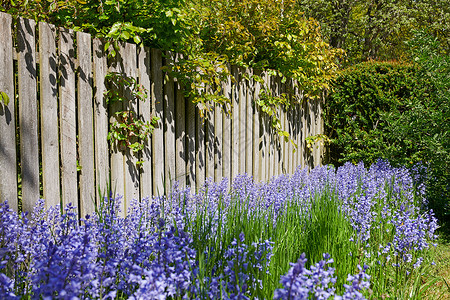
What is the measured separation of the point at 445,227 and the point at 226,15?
12.1 ft

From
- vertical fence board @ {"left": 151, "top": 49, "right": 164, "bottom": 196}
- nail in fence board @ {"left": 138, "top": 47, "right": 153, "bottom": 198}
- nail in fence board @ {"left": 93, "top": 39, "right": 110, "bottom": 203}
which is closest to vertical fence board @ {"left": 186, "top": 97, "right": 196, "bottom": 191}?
vertical fence board @ {"left": 151, "top": 49, "right": 164, "bottom": 196}

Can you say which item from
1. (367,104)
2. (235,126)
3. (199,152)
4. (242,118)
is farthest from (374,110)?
(199,152)

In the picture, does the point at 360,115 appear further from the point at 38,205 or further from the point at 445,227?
the point at 38,205

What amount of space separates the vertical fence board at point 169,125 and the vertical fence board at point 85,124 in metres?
0.82

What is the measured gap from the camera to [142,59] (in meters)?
3.21

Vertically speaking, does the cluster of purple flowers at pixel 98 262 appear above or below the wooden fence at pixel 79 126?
below

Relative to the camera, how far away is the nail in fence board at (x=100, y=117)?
2.81 m

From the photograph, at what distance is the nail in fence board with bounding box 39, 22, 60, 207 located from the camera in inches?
95.7

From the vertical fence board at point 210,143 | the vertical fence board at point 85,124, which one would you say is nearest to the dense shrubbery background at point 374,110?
the vertical fence board at point 210,143

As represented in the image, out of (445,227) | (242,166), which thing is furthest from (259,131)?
(445,227)

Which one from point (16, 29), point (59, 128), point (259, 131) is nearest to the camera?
point (16, 29)

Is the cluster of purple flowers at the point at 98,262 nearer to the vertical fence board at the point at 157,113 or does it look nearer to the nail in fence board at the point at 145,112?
the nail in fence board at the point at 145,112

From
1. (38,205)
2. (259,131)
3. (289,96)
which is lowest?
(38,205)

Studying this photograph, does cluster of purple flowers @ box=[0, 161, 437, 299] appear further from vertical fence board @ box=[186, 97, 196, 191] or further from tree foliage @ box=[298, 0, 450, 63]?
tree foliage @ box=[298, 0, 450, 63]
